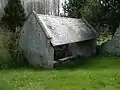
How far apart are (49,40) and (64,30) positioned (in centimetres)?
539

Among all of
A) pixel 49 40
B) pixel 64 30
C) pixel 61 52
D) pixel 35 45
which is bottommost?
pixel 61 52

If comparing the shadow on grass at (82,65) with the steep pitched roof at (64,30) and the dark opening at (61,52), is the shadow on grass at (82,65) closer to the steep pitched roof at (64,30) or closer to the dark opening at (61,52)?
the dark opening at (61,52)

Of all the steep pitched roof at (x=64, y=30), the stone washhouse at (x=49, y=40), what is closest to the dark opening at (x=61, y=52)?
the stone washhouse at (x=49, y=40)

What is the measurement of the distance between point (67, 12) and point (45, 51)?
158 ft

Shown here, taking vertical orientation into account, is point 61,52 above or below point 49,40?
below

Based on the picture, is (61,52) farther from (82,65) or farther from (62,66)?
(82,65)

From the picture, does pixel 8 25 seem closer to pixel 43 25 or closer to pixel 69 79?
pixel 43 25

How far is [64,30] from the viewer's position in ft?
111

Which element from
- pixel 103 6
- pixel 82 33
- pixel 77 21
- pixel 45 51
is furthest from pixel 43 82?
pixel 103 6

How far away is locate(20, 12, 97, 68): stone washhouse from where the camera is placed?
29.6 metres

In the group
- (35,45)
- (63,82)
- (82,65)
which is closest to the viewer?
(63,82)

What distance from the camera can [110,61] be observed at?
32.3 meters

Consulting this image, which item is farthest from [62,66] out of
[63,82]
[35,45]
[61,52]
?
[63,82]

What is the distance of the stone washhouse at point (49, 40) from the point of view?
97.0ft
